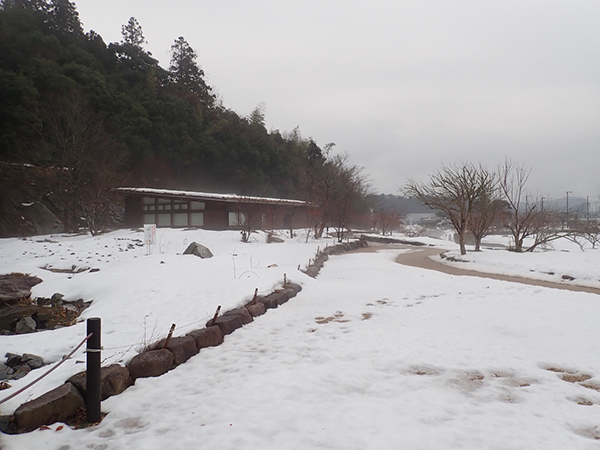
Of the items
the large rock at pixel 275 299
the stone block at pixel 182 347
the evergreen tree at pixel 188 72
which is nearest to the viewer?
the stone block at pixel 182 347

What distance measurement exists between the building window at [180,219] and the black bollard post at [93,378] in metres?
18.2

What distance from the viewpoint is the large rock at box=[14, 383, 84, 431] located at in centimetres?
229

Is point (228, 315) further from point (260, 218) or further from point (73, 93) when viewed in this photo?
point (73, 93)

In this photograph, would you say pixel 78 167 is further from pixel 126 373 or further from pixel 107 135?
pixel 126 373

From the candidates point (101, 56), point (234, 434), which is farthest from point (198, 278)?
point (101, 56)

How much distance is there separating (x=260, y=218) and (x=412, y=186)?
28.5ft

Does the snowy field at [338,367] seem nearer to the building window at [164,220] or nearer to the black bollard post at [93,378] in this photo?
the black bollard post at [93,378]

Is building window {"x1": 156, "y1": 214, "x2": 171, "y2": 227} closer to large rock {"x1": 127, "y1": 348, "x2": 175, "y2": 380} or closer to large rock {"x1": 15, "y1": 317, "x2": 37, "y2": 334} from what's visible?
large rock {"x1": 15, "y1": 317, "x2": 37, "y2": 334}

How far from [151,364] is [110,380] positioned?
1.36ft

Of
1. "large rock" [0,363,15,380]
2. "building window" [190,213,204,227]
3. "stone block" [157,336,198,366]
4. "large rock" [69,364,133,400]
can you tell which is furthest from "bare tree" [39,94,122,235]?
"large rock" [69,364,133,400]

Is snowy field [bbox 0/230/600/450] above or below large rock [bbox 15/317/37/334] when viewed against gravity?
above

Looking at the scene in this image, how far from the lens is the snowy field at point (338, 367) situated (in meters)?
2.29

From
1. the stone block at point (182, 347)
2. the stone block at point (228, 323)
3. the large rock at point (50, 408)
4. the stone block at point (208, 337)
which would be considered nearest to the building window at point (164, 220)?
the stone block at point (228, 323)

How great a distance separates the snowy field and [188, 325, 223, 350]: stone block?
111 millimetres
